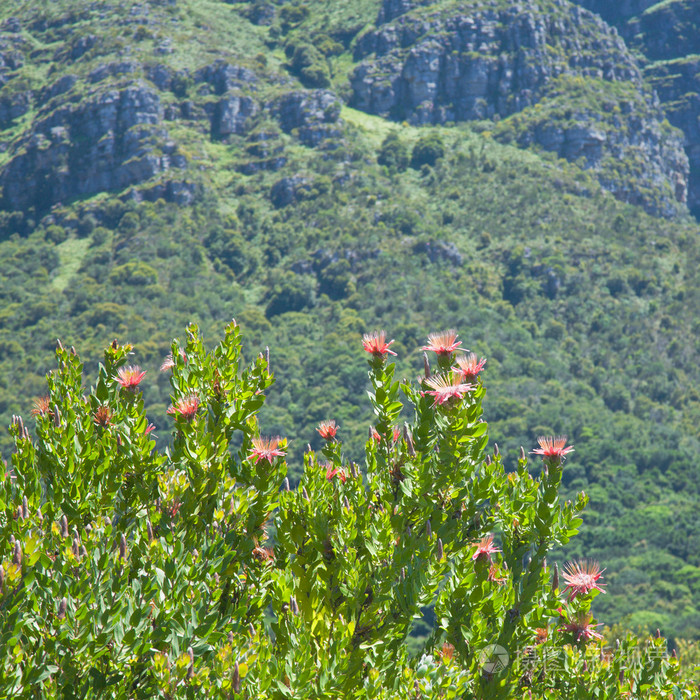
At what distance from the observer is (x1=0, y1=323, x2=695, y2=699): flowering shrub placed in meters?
4.58

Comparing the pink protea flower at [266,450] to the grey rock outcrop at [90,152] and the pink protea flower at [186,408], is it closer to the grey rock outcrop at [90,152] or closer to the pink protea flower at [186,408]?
the pink protea flower at [186,408]

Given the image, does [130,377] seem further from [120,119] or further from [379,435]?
[120,119]

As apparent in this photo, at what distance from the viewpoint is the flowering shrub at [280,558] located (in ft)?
15.0

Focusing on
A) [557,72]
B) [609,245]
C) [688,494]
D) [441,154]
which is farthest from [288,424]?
[557,72]

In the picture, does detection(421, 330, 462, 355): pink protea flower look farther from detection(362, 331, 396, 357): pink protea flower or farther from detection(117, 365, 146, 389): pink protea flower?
detection(117, 365, 146, 389): pink protea flower

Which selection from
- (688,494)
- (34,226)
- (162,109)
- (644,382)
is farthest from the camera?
(162,109)

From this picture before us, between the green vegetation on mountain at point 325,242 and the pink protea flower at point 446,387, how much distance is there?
2255 inches

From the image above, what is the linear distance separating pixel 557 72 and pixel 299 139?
4503 centimetres

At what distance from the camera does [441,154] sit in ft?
392

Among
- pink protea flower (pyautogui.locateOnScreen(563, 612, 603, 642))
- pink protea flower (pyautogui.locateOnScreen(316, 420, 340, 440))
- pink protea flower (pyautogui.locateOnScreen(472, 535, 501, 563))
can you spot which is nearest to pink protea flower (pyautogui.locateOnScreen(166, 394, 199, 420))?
pink protea flower (pyautogui.locateOnScreen(316, 420, 340, 440))

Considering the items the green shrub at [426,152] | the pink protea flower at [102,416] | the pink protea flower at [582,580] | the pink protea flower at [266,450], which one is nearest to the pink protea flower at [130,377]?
the pink protea flower at [102,416]

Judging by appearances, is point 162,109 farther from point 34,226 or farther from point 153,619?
point 153,619

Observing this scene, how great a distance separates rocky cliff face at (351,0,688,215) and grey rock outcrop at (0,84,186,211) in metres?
37.9

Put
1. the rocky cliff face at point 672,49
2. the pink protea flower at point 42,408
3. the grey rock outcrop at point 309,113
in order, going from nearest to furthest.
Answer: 1. the pink protea flower at point 42,408
2. the grey rock outcrop at point 309,113
3. the rocky cliff face at point 672,49
